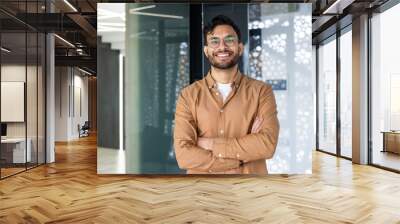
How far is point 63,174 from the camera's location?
720cm

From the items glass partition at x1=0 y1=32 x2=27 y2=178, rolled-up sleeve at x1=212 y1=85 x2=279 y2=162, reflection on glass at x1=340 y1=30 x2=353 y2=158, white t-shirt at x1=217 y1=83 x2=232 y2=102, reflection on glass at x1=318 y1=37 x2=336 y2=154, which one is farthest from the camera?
reflection on glass at x1=318 y1=37 x2=336 y2=154

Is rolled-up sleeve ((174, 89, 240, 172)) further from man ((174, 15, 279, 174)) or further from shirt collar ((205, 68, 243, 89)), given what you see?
shirt collar ((205, 68, 243, 89))

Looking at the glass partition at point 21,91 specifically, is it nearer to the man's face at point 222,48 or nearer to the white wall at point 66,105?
the man's face at point 222,48

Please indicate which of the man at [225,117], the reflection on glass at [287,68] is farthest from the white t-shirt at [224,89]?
the reflection on glass at [287,68]

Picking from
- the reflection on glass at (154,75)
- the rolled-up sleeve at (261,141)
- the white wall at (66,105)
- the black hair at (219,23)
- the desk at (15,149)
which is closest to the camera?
the rolled-up sleeve at (261,141)

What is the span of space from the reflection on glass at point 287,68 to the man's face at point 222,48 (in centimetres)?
41

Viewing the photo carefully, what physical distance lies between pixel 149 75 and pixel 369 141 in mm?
5238

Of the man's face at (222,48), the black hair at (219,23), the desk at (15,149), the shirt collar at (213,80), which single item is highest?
the black hair at (219,23)

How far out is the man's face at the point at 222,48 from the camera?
5.61 metres

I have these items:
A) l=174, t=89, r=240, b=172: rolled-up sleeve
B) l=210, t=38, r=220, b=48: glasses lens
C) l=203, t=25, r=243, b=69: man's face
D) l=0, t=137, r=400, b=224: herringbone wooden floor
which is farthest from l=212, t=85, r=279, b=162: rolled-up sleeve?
l=210, t=38, r=220, b=48: glasses lens

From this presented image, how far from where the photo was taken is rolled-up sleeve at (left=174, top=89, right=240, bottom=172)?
5367 mm

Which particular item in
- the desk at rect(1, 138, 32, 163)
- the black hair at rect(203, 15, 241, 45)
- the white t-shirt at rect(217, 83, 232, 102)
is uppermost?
the black hair at rect(203, 15, 241, 45)

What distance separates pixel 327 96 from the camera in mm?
11086

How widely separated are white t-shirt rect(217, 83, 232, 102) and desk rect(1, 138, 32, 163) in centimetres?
417
